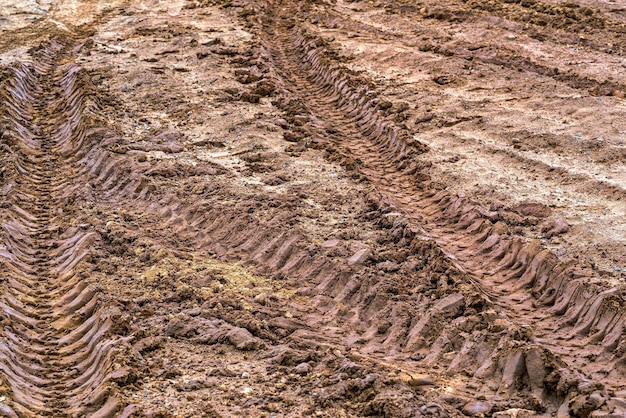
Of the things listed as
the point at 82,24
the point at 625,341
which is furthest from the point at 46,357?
the point at 82,24

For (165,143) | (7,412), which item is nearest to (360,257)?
(7,412)

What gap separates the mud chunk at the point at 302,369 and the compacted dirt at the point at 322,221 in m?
0.01

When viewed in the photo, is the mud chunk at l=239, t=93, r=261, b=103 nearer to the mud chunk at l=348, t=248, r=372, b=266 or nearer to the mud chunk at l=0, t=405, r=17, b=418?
the mud chunk at l=348, t=248, r=372, b=266

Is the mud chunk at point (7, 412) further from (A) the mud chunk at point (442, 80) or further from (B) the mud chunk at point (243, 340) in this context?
(A) the mud chunk at point (442, 80)

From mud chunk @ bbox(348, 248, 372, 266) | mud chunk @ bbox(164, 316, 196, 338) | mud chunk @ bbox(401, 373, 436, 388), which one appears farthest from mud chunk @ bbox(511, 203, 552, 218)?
mud chunk @ bbox(164, 316, 196, 338)

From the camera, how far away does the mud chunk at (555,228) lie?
6288 millimetres

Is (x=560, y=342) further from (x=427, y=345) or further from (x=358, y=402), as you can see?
(x=358, y=402)

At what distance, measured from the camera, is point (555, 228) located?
20.8 feet

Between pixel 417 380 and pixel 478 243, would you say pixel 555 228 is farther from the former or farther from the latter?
pixel 417 380

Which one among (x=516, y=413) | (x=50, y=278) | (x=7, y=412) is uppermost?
(x=516, y=413)

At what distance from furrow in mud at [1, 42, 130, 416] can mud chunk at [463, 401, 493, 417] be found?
200 centimetres

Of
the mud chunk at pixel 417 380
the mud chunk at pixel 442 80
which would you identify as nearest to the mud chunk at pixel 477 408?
the mud chunk at pixel 417 380

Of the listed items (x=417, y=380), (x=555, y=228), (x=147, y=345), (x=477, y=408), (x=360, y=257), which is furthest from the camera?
(x=555, y=228)

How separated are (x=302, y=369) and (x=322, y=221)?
229cm
